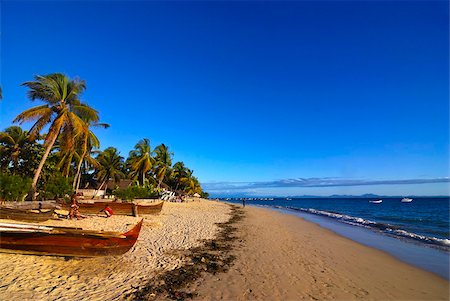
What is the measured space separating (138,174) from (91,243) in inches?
1387

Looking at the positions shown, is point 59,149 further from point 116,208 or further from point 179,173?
point 179,173

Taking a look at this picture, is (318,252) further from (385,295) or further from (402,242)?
(402,242)

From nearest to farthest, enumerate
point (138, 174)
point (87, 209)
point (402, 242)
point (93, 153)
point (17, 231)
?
1. point (17, 231)
2. point (402, 242)
3. point (87, 209)
4. point (93, 153)
5. point (138, 174)

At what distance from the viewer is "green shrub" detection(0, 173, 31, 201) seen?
13.9m

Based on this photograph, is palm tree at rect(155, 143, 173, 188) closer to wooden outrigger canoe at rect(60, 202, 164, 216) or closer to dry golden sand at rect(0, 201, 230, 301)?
wooden outrigger canoe at rect(60, 202, 164, 216)

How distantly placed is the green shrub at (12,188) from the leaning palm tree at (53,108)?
1.21 m

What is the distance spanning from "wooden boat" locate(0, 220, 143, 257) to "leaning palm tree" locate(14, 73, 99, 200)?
10.1 m

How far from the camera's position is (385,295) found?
6.18m

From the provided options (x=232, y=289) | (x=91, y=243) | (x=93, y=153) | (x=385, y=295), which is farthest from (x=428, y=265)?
(x=93, y=153)

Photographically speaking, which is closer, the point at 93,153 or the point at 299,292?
the point at 299,292

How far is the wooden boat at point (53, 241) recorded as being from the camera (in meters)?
7.04

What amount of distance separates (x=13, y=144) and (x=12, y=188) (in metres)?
12.7

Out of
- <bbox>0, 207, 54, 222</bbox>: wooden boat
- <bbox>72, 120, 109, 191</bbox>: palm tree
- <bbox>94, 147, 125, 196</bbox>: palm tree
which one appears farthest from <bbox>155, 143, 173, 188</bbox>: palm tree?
<bbox>0, 207, 54, 222</bbox>: wooden boat

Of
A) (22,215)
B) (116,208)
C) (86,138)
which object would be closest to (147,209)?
(116,208)
